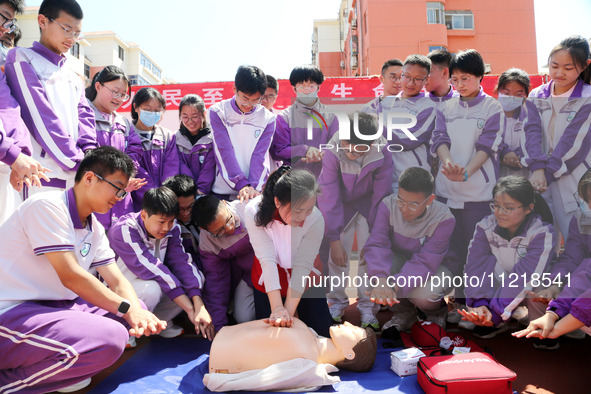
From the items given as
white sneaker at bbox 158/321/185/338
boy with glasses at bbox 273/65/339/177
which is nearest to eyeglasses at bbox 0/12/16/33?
boy with glasses at bbox 273/65/339/177

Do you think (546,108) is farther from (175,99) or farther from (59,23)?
(175,99)

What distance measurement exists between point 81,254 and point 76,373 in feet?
1.95

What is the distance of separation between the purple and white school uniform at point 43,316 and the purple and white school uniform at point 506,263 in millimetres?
2129

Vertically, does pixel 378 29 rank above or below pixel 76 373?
above

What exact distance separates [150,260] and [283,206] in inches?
39.5

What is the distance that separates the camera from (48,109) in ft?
8.33

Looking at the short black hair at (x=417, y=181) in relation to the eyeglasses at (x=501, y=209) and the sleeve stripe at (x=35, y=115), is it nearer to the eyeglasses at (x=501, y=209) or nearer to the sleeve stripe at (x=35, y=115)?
the eyeglasses at (x=501, y=209)

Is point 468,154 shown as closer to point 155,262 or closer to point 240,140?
point 240,140

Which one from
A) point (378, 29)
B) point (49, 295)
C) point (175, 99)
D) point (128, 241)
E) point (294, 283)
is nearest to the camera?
point (49, 295)

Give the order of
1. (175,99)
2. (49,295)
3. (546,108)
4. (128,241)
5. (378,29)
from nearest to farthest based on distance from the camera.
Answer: (49,295)
(128,241)
(546,108)
(175,99)
(378,29)

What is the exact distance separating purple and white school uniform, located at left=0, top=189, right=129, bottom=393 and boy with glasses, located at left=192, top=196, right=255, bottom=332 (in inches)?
30.7

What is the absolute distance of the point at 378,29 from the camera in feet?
53.3

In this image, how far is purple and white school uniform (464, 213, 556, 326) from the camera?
8.29 ft

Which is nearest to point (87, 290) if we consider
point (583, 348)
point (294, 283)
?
point (294, 283)
